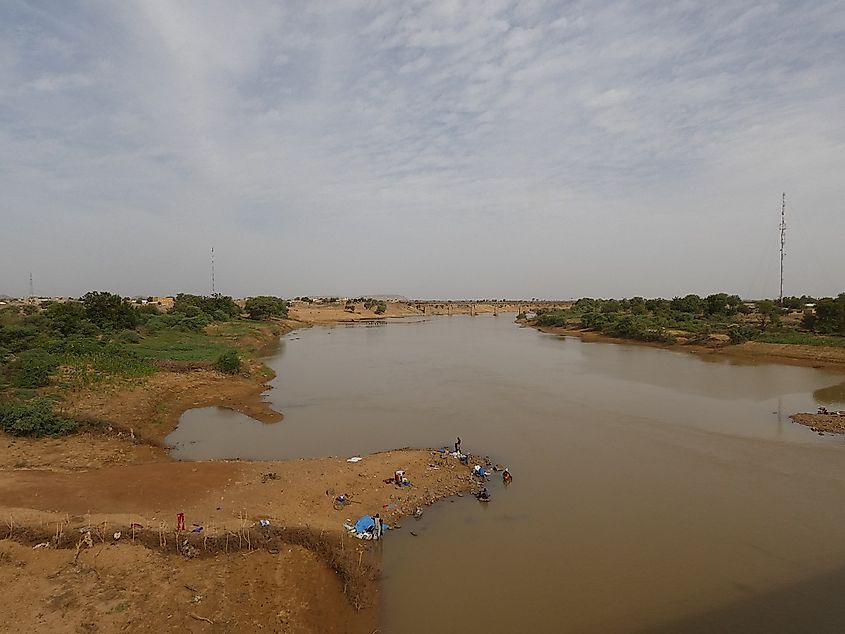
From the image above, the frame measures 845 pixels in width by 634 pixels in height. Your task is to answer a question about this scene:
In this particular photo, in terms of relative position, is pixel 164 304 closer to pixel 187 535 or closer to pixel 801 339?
pixel 187 535

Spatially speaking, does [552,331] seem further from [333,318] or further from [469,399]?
[469,399]

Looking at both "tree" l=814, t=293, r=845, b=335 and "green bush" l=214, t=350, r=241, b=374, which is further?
"tree" l=814, t=293, r=845, b=335

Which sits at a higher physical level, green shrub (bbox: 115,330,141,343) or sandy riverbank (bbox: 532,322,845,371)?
green shrub (bbox: 115,330,141,343)

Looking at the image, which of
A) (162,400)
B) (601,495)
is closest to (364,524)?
(601,495)

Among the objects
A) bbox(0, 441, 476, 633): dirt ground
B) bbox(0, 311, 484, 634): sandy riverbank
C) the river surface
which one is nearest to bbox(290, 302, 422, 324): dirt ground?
the river surface

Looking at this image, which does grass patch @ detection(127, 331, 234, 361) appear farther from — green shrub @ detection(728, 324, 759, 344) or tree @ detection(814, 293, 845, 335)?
tree @ detection(814, 293, 845, 335)

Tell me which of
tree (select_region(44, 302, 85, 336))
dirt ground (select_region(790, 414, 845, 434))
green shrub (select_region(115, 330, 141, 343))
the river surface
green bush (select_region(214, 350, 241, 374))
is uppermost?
tree (select_region(44, 302, 85, 336))

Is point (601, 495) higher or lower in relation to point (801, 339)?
lower
